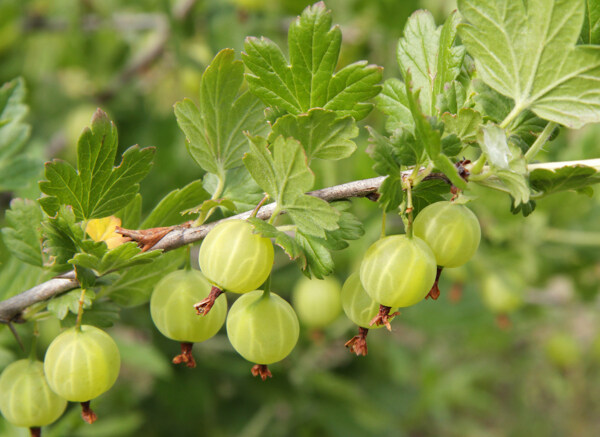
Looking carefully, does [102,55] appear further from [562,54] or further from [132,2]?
[562,54]

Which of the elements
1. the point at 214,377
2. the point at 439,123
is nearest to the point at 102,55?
the point at 214,377

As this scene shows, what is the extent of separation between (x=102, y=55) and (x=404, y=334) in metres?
2.71

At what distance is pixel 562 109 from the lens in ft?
2.09

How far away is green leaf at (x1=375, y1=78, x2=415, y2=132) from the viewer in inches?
29.1

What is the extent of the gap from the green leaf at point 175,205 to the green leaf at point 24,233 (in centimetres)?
16

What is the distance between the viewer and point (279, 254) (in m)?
2.20

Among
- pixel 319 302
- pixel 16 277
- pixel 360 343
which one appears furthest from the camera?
pixel 319 302

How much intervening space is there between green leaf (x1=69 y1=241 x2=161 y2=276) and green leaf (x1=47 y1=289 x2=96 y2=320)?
36 mm

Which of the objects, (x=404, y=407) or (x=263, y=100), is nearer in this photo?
(x=263, y=100)

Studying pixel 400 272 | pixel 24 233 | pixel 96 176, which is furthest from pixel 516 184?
pixel 24 233

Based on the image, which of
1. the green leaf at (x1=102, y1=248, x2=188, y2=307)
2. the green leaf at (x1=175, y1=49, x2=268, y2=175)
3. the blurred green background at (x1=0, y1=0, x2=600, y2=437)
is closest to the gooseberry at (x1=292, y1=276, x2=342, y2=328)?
the blurred green background at (x1=0, y1=0, x2=600, y2=437)

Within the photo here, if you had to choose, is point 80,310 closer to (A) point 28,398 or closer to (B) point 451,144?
(A) point 28,398

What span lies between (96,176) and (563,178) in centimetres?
54

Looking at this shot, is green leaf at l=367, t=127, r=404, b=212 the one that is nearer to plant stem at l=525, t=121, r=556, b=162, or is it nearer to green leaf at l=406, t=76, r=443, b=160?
green leaf at l=406, t=76, r=443, b=160
